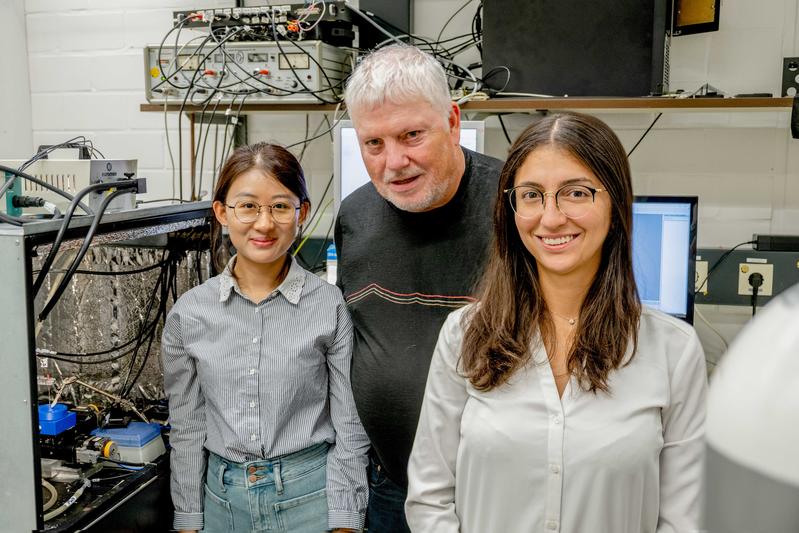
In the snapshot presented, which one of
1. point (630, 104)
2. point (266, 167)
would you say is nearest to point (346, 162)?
point (266, 167)

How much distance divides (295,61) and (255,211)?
0.69 m

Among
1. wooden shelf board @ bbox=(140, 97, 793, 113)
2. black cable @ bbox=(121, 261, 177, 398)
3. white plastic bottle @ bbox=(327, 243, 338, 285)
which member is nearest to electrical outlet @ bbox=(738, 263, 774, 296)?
wooden shelf board @ bbox=(140, 97, 793, 113)

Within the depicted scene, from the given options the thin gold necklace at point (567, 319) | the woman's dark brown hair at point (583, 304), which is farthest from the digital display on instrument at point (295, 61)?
the thin gold necklace at point (567, 319)

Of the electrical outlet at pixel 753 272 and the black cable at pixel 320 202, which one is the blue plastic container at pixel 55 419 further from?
the electrical outlet at pixel 753 272

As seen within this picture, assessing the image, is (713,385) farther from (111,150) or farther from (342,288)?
(111,150)

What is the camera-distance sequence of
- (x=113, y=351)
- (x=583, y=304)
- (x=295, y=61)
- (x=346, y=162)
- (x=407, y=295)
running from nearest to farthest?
(x=583, y=304), (x=407, y=295), (x=113, y=351), (x=295, y=61), (x=346, y=162)

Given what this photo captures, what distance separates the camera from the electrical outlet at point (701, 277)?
6.67ft

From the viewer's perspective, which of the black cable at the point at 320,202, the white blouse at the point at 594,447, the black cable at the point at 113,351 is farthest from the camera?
the black cable at the point at 320,202

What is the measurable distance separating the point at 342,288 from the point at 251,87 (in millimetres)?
784

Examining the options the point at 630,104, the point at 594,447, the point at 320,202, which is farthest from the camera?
the point at 320,202

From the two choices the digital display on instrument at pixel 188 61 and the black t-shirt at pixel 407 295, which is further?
the digital display on instrument at pixel 188 61

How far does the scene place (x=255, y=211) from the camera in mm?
1349

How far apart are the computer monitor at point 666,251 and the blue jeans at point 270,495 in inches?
39.5

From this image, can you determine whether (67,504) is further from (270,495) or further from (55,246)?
(55,246)
